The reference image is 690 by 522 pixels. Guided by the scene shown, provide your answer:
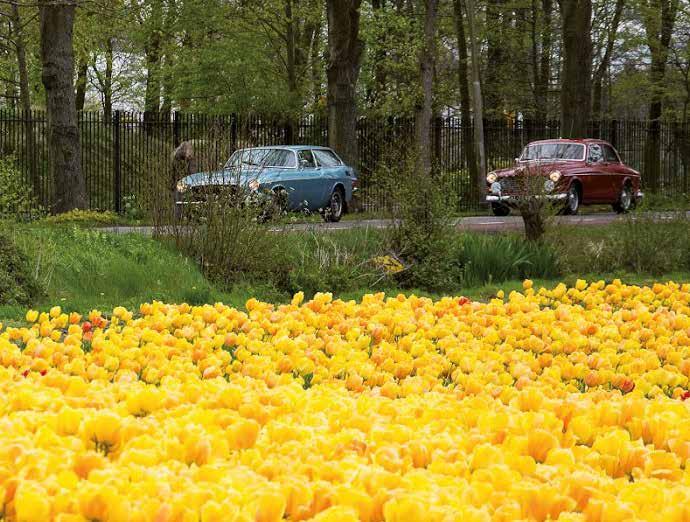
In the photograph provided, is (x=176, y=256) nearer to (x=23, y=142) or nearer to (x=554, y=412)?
(x=554, y=412)

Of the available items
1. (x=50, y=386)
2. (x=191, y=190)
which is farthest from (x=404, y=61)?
(x=50, y=386)

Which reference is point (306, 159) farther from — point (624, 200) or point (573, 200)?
point (624, 200)

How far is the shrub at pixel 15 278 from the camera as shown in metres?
10.2

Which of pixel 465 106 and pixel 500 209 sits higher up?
pixel 465 106

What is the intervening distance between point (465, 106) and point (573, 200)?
1173 centimetres

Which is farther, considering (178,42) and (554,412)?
(178,42)

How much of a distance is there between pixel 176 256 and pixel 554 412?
9.01 meters

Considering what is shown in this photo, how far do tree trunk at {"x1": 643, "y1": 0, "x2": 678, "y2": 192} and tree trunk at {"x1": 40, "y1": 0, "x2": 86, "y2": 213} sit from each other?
2062 cm

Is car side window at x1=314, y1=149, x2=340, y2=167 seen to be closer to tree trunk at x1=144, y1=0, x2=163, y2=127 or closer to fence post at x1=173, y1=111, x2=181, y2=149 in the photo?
fence post at x1=173, y1=111, x2=181, y2=149

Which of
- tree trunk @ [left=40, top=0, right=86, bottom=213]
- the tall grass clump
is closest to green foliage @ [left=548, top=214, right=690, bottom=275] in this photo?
the tall grass clump

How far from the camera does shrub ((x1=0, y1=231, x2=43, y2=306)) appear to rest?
33.3 ft

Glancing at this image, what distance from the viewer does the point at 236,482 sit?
254cm

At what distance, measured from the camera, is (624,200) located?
29.8 m

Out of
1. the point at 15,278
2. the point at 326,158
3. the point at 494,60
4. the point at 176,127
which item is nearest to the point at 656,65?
the point at 494,60
